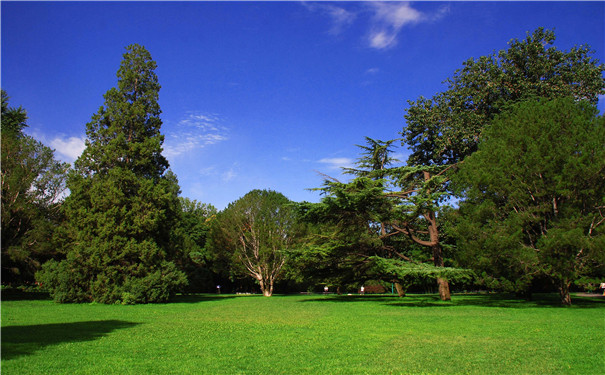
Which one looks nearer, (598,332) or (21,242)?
(598,332)

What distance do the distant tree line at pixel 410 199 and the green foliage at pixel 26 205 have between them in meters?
0.09

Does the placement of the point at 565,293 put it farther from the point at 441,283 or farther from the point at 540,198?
the point at 441,283

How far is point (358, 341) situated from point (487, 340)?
289 cm

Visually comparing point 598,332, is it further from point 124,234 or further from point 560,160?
point 124,234

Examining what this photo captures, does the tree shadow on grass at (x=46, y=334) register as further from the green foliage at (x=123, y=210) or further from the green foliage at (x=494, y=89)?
the green foliage at (x=494, y=89)

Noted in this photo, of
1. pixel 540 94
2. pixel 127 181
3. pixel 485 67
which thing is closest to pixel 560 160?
pixel 540 94

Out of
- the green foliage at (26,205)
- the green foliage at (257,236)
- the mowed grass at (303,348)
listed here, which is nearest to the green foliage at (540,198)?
the mowed grass at (303,348)

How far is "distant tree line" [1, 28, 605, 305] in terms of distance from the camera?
18.4m

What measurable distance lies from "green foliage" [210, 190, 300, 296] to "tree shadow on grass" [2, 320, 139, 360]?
25.3 m

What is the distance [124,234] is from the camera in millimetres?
24312

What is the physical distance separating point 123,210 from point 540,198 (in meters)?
22.7

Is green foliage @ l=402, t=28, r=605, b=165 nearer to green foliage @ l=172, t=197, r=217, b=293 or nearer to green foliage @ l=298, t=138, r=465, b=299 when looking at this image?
green foliage @ l=298, t=138, r=465, b=299

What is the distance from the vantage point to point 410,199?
911 inches

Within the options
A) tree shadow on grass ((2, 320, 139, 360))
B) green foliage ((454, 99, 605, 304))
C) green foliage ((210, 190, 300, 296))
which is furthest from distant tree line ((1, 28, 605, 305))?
tree shadow on grass ((2, 320, 139, 360))
